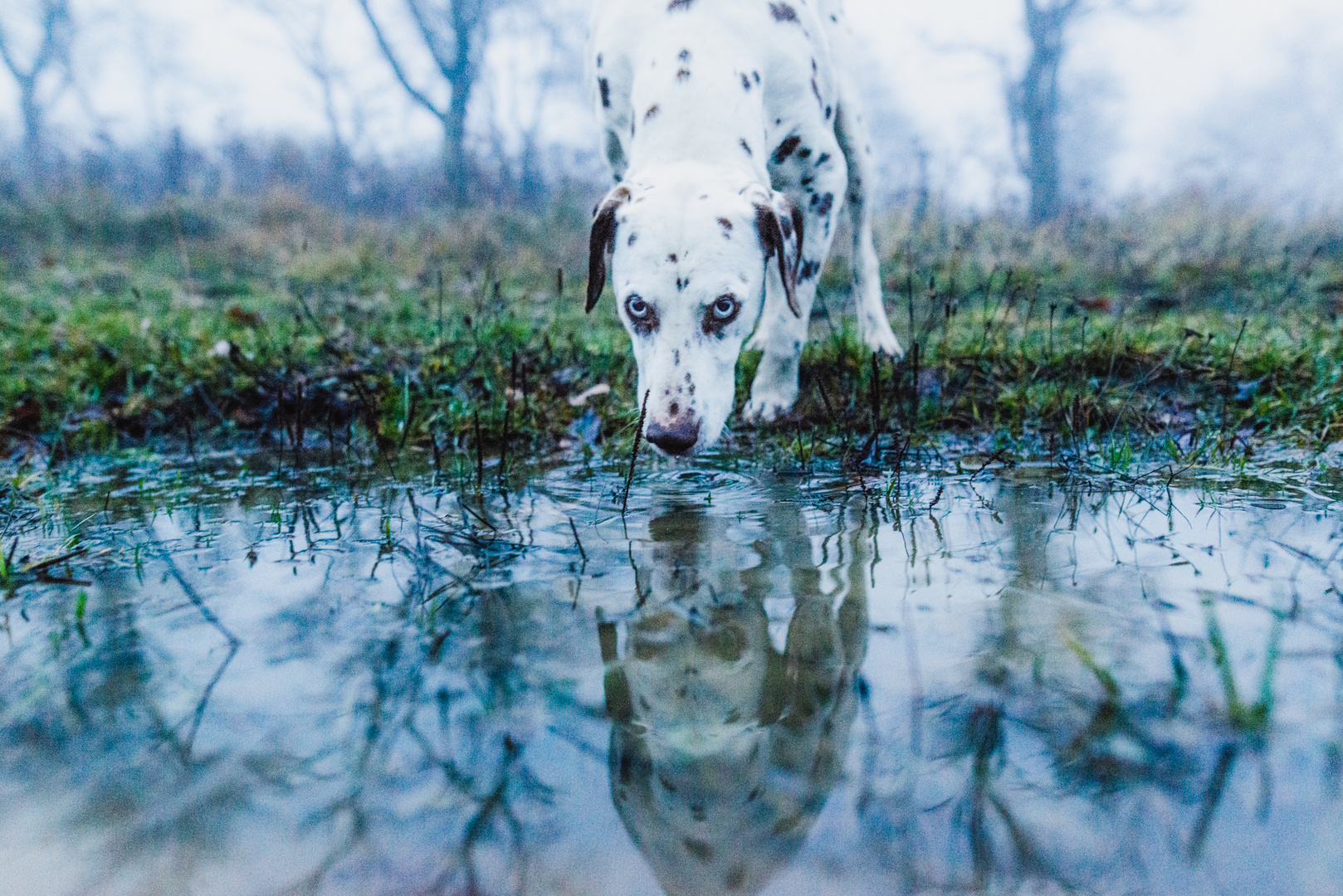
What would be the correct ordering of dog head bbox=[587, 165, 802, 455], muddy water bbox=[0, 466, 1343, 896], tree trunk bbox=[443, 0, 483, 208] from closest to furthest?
muddy water bbox=[0, 466, 1343, 896] < dog head bbox=[587, 165, 802, 455] < tree trunk bbox=[443, 0, 483, 208]

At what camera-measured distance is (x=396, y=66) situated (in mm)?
16188

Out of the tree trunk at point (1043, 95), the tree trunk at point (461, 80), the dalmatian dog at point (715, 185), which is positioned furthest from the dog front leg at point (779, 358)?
the tree trunk at point (1043, 95)

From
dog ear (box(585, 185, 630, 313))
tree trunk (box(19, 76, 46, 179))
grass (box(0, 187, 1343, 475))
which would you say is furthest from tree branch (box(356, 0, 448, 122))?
tree trunk (box(19, 76, 46, 179))

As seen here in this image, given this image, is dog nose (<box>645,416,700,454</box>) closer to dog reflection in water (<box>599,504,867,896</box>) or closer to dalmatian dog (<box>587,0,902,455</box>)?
dalmatian dog (<box>587,0,902,455</box>)

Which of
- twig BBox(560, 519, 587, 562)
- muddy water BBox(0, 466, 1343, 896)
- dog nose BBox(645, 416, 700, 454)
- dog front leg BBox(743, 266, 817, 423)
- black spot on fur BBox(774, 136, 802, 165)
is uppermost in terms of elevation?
black spot on fur BBox(774, 136, 802, 165)

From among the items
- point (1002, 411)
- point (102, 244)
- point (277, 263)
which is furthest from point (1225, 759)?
point (102, 244)

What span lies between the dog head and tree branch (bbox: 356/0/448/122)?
594 inches

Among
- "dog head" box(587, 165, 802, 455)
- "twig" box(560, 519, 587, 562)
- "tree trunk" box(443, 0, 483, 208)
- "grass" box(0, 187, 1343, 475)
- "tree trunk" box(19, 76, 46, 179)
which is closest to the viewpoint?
"twig" box(560, 519, 587, 562)

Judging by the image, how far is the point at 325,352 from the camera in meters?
4.29

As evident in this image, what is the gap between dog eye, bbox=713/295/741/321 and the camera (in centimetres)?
263

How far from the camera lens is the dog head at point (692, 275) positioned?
2.51m

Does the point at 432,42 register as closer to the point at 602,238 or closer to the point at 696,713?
the point at 602,238

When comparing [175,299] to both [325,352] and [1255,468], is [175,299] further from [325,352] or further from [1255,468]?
[1255,468]

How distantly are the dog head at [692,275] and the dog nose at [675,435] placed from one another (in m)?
0.02
